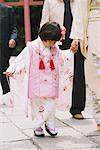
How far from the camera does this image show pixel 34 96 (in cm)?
449

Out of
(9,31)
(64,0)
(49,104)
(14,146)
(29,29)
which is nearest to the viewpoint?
(14,146)

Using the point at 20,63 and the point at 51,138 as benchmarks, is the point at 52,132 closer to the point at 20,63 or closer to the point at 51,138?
the point at 51,138

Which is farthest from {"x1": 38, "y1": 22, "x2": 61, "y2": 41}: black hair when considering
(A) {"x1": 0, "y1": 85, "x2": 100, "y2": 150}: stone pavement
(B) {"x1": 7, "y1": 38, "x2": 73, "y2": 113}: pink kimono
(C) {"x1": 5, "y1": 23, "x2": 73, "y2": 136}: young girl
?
(A) {"x1": 0, "y1": 85, "x2": 100, "y2": 150}: stone pavement

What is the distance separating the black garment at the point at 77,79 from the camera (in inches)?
212

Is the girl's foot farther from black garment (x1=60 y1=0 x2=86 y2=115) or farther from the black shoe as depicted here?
black garment (x1=60 y1=0 x2=86 y2=115)

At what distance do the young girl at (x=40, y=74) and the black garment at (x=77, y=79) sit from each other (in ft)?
2.93

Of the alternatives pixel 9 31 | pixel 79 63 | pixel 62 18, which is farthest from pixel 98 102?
pixel 9 31

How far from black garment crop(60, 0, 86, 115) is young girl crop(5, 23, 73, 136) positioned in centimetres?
89

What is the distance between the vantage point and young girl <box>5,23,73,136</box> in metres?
4.47

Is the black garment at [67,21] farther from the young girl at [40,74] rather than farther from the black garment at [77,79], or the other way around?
the young girl at [40,74]

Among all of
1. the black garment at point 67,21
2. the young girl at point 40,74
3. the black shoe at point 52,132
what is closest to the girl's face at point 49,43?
the young girl at point 40,74

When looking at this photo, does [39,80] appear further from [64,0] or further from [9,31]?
[9,31]

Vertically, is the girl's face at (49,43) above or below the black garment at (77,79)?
above

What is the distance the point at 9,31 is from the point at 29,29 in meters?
6.81
